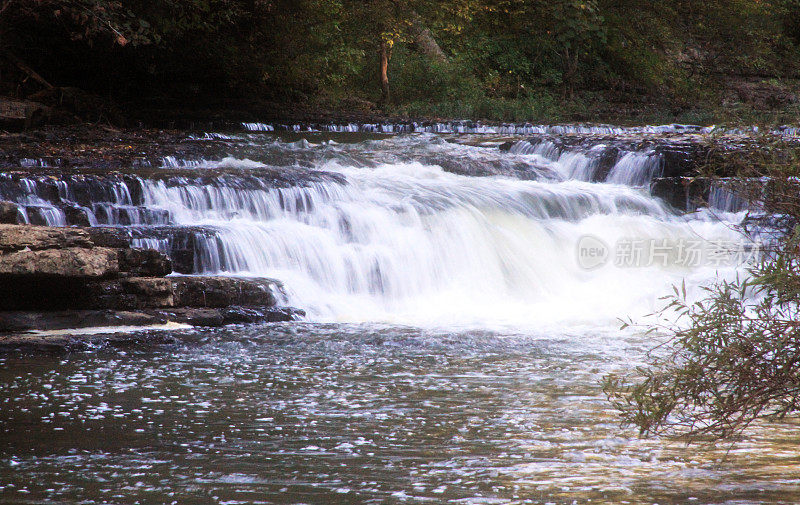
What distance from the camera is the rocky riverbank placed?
8.30 m

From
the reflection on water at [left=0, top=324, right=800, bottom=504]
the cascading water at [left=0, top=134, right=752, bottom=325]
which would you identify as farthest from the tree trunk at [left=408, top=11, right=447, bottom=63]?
the reflection on water at [left=0, top=324, right=800, bottom=504]

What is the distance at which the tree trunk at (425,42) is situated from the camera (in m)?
27.8

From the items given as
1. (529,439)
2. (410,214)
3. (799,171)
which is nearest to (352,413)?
(529,439)

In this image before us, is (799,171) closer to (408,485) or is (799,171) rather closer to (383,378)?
(408,485)

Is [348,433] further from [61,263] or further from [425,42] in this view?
[425,42]

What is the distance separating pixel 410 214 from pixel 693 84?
24.5 metres

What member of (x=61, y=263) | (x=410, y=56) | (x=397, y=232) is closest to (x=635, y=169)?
(x=397, y=232)

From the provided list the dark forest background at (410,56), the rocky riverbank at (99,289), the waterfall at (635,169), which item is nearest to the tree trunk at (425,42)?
the dark forest background at (410,56)

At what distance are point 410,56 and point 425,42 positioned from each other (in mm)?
967

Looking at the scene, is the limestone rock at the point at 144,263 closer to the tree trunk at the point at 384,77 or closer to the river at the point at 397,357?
the river at the point at 397,357

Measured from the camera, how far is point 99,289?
884 cm

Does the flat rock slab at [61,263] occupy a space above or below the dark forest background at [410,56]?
below

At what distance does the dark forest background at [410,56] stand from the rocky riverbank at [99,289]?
7128mm

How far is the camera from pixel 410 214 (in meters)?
12.2
